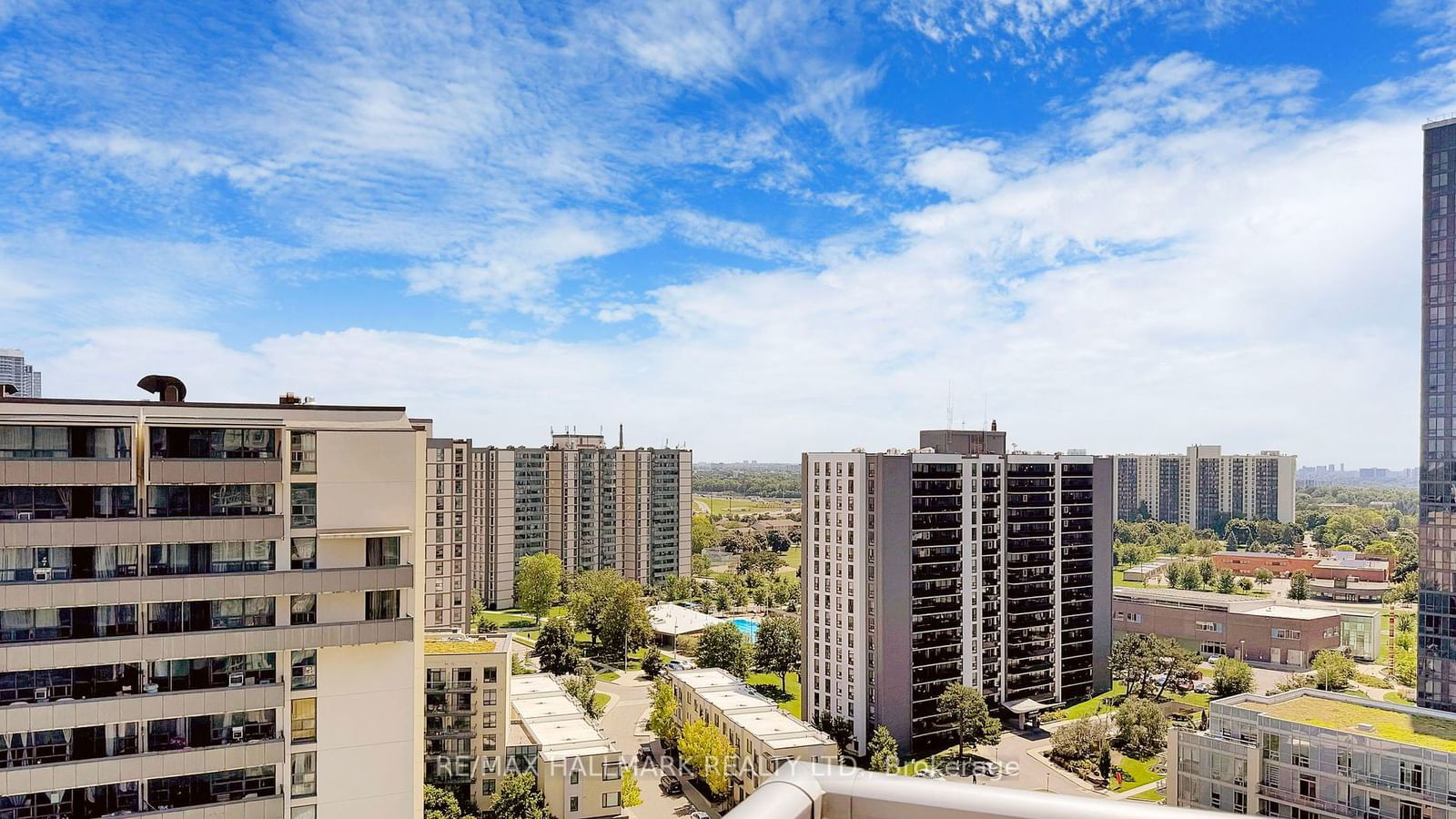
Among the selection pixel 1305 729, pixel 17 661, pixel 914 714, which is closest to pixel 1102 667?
pixel 914 714

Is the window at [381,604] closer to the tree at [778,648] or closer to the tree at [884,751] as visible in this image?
the tree at [884,751]

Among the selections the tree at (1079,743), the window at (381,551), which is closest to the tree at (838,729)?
the tree at (1079,743)

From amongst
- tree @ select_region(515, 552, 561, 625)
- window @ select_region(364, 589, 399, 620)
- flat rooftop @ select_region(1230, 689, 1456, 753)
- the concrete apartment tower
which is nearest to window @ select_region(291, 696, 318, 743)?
the concrete apartment tower

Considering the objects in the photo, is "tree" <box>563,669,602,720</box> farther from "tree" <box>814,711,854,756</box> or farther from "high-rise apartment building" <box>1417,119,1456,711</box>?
"high-rise apartment building" <box>1417,119,1456,711</box>

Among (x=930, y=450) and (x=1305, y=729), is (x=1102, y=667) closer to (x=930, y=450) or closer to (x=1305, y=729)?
(x=930, y=450)

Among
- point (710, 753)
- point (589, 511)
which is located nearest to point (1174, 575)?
point (589, 511)

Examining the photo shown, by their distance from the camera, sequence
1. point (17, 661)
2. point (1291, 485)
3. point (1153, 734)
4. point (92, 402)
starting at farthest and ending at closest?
point (1291, 485) → point (1153, 734) → point (92, 402) → point (17, 661)
